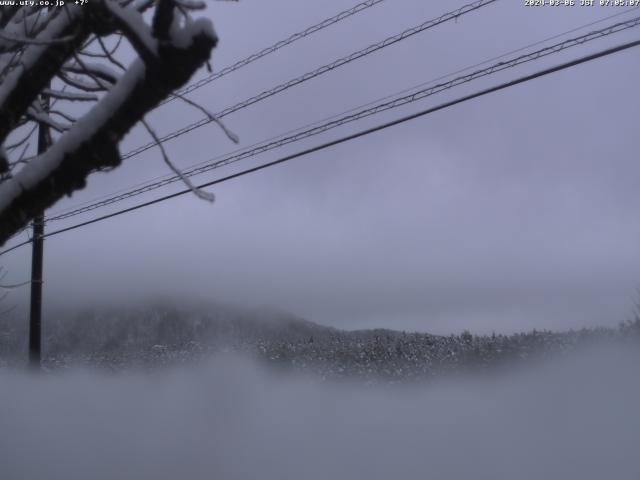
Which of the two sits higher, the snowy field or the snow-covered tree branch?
the snow-covered tree branch

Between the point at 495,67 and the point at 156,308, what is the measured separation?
714 centimetres

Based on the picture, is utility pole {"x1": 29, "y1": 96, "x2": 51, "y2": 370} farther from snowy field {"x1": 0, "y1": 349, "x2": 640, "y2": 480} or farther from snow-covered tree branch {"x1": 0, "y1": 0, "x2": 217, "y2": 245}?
snow-covered tree branch {"x1": 0, "y1": 0, "x2": 217, "y2": 245}

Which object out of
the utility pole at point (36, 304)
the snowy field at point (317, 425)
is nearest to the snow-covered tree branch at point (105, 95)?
the snowy field at point (317, 425)

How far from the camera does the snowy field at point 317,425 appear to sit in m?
6.10

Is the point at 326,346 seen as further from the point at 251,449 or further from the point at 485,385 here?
the point at 485,385

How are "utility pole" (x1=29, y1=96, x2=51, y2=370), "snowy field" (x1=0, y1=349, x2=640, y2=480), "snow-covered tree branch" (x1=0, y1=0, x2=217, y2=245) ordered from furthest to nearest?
"utility pole" (x1=29, y1=96, x2=51, y2=370) < "snowy field" (x1=0, y1=349, x2=640, y2=480) < "snow-covered tree branch" (x1=0, y1=0, x2=217, y2=245)

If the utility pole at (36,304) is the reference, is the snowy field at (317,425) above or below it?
below

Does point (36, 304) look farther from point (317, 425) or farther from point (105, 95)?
point (105, 95)

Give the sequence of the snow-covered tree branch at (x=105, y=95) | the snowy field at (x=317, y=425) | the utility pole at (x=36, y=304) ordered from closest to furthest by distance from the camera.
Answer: the snow-covered tree branch at (x=105, y=95), the snowy field at (x=317, y=425), the utility pole at (x=36, y=304)

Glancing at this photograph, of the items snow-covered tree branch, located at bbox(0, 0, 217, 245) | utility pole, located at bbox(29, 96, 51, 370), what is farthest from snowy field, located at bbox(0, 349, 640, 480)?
snow-covered tree branch, located at bbox(0, 0, 217, 245)

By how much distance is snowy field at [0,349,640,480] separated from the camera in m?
6.10

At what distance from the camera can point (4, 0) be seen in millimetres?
4219

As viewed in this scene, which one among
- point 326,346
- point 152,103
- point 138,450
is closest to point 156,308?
point 138,450

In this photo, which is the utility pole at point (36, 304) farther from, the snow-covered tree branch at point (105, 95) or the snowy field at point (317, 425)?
the snow-covered tree branch at point (105, 95)
